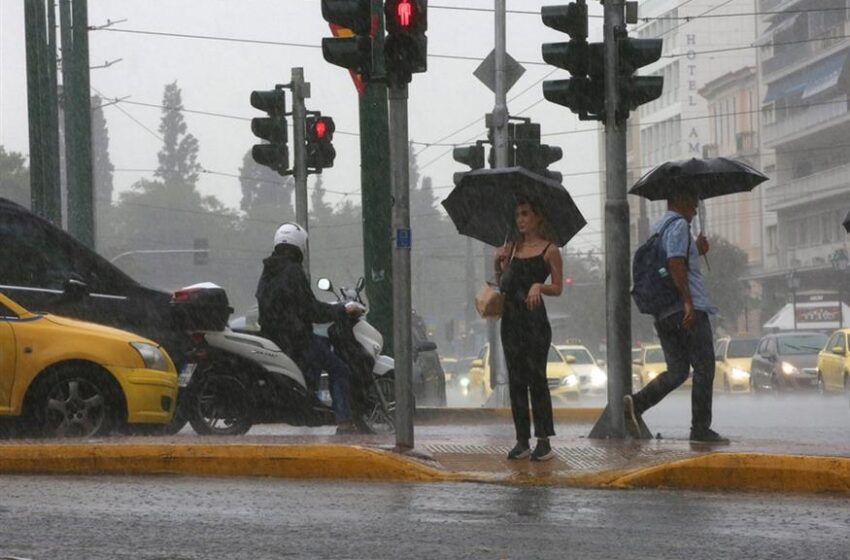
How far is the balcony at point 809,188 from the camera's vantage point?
78875mm

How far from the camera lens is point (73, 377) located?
13047 mm

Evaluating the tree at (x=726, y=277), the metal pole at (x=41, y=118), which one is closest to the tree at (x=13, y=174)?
the tree at (x=726, y=277)

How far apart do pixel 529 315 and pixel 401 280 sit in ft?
2.73

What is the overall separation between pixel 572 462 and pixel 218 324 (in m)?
4.21

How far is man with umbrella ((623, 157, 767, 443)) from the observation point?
12.4m

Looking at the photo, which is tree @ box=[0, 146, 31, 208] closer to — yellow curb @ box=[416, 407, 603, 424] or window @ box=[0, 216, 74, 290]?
yellow curb @ box=[416, 407, 603, 424]

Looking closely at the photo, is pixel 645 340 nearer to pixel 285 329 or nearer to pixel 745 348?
pixel 745 348

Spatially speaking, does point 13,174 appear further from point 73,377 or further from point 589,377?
point 73,377

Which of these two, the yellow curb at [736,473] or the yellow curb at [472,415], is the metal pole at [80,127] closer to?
the yellow curb at [472,415]

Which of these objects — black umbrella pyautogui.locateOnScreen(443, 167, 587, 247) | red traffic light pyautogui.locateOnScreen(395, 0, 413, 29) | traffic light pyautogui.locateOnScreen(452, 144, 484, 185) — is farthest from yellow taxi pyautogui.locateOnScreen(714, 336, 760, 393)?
red traffic light pyautogui.locateOnScreen(395, 0, 413, 29)

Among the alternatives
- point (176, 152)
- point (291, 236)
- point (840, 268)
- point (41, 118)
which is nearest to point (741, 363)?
point (840, 268)

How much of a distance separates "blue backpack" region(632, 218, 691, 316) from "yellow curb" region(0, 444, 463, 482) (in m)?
2.66

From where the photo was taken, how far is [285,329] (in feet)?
47.4

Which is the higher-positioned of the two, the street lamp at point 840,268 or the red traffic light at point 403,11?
the red traffic light at point 403,11
